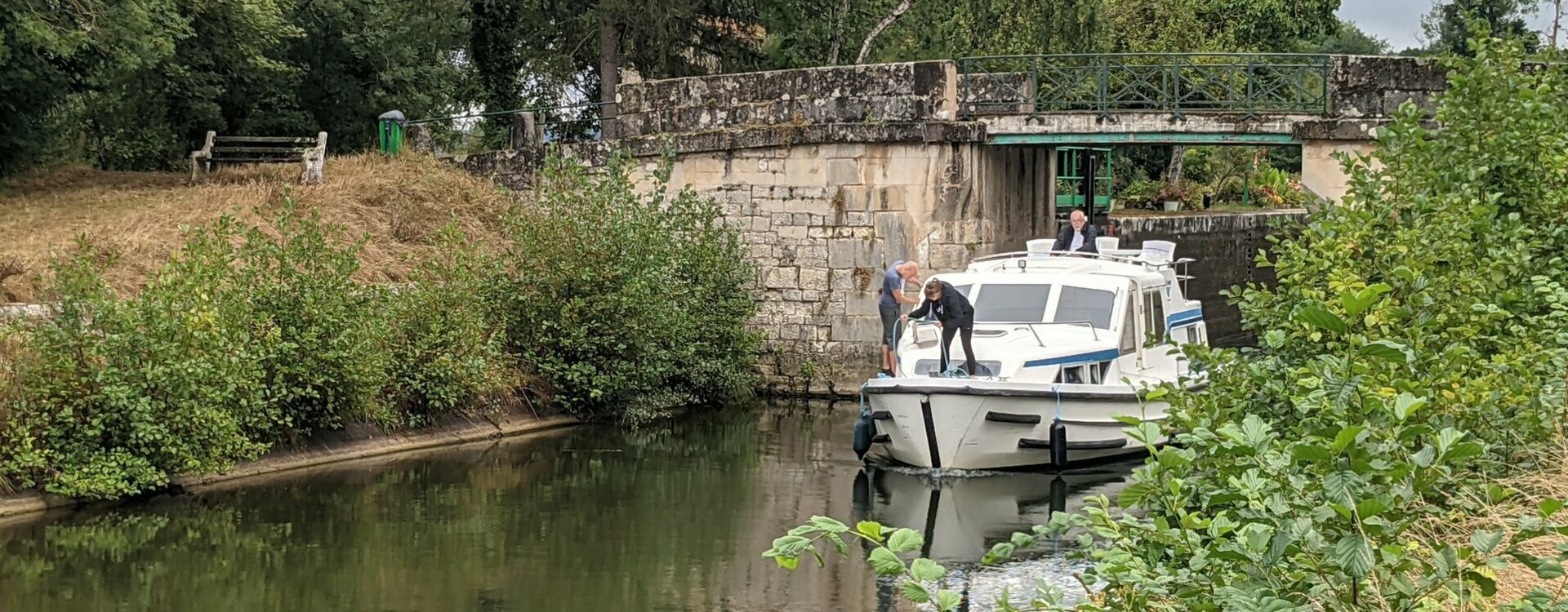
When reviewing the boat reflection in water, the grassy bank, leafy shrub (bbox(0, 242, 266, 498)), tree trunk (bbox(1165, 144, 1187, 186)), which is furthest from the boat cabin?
tree trunk (bbox(1165, 144, 1187, 186))

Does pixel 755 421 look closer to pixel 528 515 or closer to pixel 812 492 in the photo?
pixel 812 492

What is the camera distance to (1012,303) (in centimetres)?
1698

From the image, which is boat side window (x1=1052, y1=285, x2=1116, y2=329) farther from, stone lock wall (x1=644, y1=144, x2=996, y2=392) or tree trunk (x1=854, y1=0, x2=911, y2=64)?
tree trunk (x1=854, y1=0, x2=911, y2=64)

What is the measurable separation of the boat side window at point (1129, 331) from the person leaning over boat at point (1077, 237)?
1.30 m

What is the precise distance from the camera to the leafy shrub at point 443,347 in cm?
1758

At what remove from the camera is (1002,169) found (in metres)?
21.9

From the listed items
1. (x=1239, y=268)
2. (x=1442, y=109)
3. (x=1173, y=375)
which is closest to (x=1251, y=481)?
(x=1442, y=109)

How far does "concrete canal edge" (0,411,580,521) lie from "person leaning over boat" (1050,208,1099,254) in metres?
5.43

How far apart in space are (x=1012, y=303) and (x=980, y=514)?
2.91 metres

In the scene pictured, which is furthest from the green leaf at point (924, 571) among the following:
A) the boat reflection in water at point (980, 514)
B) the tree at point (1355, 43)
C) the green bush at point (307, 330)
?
the tree at point (1355, 43)

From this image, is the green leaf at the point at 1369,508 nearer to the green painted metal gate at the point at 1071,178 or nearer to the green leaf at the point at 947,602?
the green leaf at the point at 947,602

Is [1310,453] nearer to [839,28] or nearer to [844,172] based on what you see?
[844,172]

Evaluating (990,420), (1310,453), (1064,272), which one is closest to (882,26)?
(1064,272)

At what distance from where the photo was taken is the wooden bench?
2477 cm
